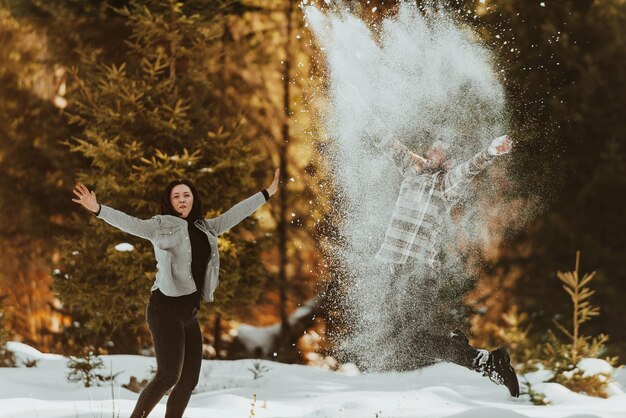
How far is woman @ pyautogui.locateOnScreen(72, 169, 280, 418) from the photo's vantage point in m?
4.27

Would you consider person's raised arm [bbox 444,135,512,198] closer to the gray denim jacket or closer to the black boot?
the black boot

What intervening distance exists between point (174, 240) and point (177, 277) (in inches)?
8.7

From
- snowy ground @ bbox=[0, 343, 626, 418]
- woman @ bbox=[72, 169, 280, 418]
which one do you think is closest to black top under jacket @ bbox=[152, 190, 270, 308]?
woman @ bbox=[72, 169, 280, 418]

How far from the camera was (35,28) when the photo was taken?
912 centimetres

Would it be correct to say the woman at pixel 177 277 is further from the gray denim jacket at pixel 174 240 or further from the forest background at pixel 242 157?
the forest background at pixel 242 157

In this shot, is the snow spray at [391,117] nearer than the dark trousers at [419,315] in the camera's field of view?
No

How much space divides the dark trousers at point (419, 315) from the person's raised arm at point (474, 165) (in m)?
0.69

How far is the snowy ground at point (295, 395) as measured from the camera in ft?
19.5

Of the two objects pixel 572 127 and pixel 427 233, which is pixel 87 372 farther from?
pixel 572 127

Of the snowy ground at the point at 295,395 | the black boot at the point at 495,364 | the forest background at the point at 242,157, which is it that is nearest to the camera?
the snowy ground at the point at 295,395

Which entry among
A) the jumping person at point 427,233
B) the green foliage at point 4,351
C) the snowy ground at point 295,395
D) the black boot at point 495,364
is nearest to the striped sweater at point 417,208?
the jumping person at point 427,233

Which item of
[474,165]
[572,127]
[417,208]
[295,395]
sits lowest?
[295,395]

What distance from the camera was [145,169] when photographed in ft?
24.5

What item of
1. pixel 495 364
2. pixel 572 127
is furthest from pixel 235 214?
pixel 572 127
